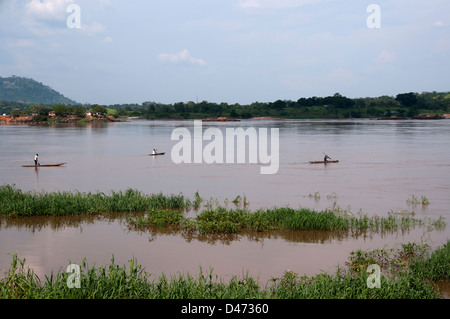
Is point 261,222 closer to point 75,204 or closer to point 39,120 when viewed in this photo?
point 75,204

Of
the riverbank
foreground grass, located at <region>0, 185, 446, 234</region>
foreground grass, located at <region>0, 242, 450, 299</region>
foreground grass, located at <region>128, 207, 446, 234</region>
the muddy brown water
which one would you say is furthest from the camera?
the riverbank

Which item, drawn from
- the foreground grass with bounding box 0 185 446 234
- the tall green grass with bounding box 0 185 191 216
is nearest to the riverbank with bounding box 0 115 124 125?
the tall green grass with bounding box 0 185 191 216

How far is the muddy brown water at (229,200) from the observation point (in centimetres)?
1102

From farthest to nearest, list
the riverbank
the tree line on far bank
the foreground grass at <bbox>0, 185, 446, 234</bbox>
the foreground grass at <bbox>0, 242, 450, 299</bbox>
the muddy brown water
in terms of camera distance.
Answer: the tree line on far bank
the riverbank
the foreground grass at <bbox>0, 185, 446, 234</bbox>
the muddy brown water
the foreground grass at <bbox>0, 242, 450, 299</bbox>

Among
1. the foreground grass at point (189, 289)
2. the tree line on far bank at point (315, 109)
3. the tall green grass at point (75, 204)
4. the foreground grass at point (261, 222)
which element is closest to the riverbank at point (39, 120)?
the tree line on far bank at point (315, 109)

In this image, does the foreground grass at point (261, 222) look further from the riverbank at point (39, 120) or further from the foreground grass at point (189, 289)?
the riverbank at point (39, 120)

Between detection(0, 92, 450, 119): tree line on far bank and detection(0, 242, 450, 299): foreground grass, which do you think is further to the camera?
detection(0, 92, 450, 119): tree line on far bank

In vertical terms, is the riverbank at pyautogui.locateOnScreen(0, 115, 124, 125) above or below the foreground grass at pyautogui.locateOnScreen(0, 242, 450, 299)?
above

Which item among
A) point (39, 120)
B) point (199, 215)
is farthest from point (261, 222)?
point (39, 120)

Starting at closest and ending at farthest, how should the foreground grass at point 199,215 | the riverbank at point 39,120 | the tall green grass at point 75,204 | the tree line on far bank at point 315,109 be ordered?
the foreground grass at point 199,215, the tall green grass at point 75,204, the riverbank at point 39,120, the tree line on far bank at point 315,109

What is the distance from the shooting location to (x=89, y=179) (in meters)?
24.0

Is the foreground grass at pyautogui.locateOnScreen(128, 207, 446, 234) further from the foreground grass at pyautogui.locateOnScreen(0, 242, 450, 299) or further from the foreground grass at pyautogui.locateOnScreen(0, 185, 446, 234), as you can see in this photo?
the foreground grass at pyautogui.locateOnScreen(0, 242, 450, 299)

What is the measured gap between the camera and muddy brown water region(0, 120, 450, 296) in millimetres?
11016
